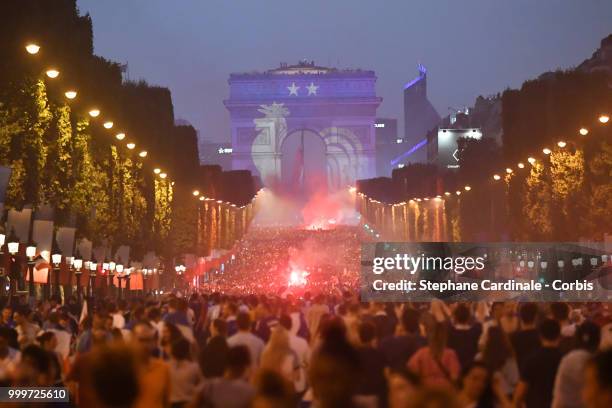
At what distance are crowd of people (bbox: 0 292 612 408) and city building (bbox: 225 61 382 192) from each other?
174625 mm

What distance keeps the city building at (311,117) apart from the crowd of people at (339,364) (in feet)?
573

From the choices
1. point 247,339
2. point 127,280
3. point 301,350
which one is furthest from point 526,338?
point 127,280

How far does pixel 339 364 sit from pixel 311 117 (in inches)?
7319

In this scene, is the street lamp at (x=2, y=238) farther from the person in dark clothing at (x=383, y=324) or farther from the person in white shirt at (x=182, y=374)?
Result: the person in white shirt at (x=182, y=374)

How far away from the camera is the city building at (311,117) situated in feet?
638

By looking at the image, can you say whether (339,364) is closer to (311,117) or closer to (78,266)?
(78,266)

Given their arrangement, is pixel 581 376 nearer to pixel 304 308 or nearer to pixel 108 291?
pixel 304 308

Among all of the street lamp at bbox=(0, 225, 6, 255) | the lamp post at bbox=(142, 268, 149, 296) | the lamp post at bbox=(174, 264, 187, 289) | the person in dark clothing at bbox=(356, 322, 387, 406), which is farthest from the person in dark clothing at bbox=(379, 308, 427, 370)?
the lamp post at bbox=(174, 264, 187, 289)

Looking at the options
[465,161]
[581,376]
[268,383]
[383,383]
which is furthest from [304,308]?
[465,161]

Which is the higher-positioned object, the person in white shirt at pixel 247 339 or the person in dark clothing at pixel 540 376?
the person in white shirt at pixel 247 339

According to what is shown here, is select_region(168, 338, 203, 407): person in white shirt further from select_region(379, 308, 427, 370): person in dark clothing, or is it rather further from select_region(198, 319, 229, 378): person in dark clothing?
select_region(379, 308, 427, 370): person in dark clothing

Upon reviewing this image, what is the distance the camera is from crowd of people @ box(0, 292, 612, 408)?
839 centimetres

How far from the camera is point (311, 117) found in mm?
194375

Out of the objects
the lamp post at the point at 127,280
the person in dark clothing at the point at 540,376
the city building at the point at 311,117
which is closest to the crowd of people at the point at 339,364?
the person in dark clothing at the point at 540,376
